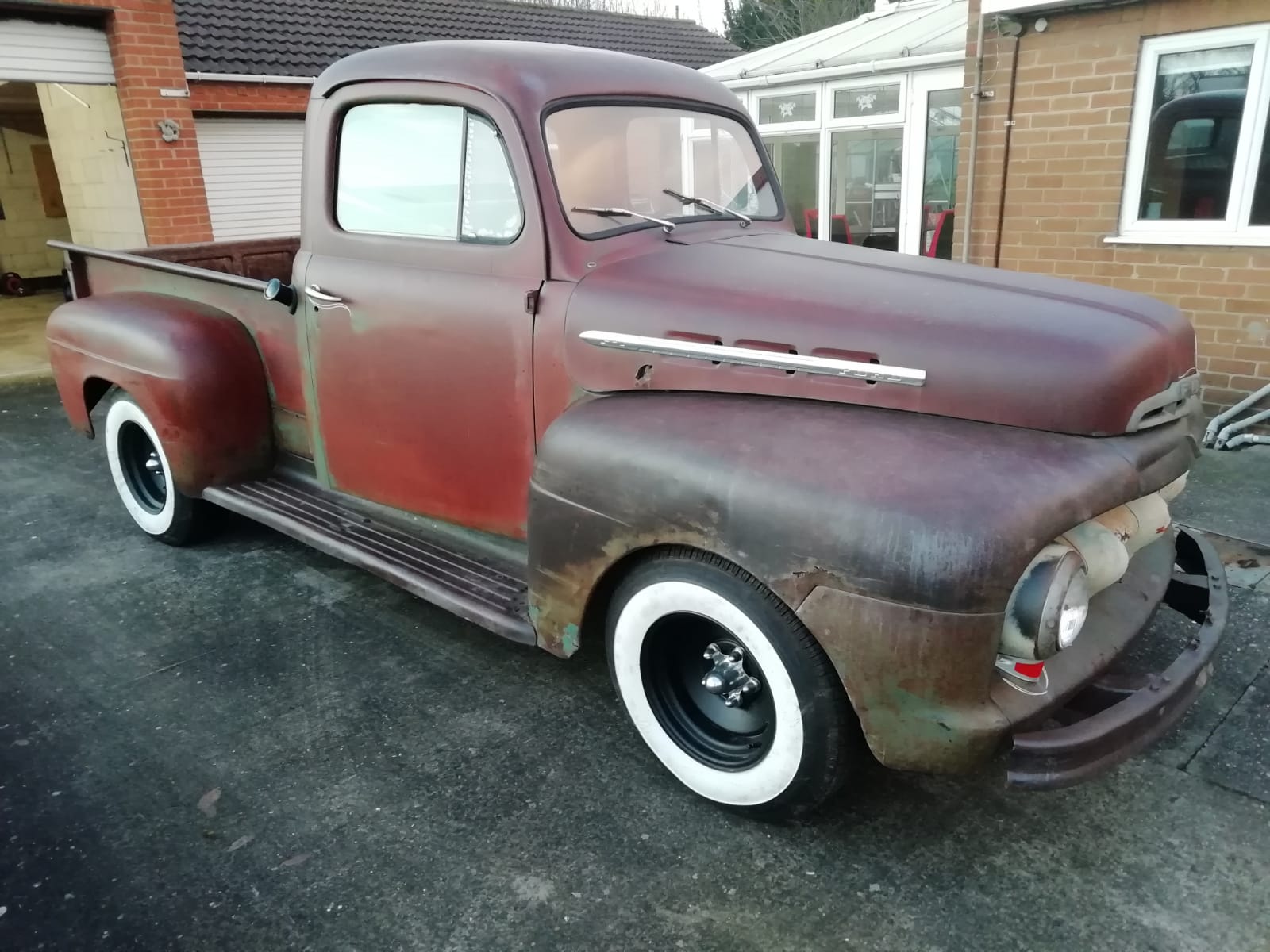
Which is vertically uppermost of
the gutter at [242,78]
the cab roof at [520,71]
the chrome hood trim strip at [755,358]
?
the gutter at [242,78]

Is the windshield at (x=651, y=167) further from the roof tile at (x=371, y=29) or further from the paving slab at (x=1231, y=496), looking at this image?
the roof tile at (x=371, y=29)

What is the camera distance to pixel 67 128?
393 inches

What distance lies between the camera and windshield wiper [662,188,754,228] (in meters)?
3.08

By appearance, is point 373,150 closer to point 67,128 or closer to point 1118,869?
point 1118,869

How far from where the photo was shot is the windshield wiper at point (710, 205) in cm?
308

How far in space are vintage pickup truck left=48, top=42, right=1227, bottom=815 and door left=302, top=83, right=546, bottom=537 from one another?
0.01 meters

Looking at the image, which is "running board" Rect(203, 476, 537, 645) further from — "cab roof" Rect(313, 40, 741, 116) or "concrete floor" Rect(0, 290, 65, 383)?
"concrete floor" Rect(0, 290, 65, 383)

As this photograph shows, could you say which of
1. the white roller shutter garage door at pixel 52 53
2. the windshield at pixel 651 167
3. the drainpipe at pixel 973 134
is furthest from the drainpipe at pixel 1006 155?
the white roller shutter garage door at pixel 52 53

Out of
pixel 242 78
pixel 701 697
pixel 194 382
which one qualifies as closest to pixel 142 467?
pixel 194 382

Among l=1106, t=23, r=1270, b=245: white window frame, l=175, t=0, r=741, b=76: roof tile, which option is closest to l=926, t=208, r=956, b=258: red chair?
l=1106, t=23, r=1270, b=245: white window frame

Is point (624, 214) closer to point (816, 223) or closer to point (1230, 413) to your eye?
point (1230, 413)

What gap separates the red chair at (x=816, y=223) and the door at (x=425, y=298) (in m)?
6.33

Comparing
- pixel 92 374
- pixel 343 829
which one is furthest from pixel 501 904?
pixel 92 374

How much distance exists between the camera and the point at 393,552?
3.08m
